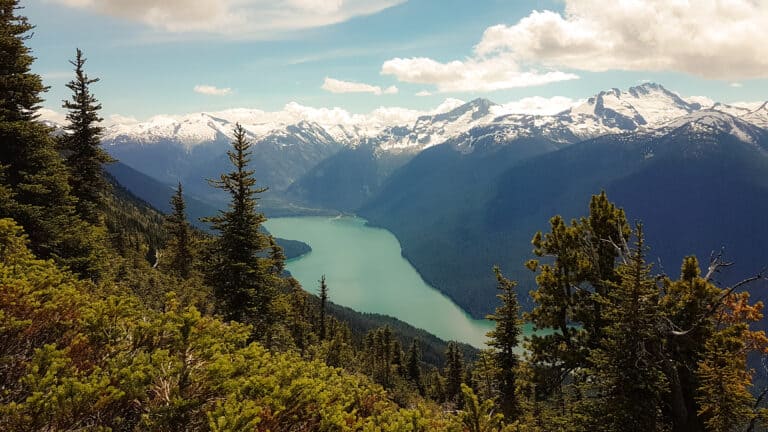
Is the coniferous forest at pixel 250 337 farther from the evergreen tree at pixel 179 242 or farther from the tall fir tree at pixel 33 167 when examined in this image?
the evergreen tree at pixel 179 242

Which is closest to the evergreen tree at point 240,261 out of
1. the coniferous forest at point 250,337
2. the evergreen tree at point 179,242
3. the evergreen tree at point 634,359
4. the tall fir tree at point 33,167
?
the coniferous forest at point 250,337

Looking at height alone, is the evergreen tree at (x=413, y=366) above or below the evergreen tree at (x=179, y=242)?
below

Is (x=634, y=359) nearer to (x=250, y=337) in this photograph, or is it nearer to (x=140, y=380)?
(x=140, y=380)

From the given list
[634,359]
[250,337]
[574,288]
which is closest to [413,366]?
[250,337]

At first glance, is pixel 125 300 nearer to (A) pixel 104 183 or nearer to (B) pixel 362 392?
(B) pixel 362 392

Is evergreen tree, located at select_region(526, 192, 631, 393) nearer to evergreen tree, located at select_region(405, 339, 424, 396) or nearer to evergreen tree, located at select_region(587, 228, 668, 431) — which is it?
evergreen tree, located at select_region(587, 228, 668, 431)

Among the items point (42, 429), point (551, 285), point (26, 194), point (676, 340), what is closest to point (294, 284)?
point (26, 194)
